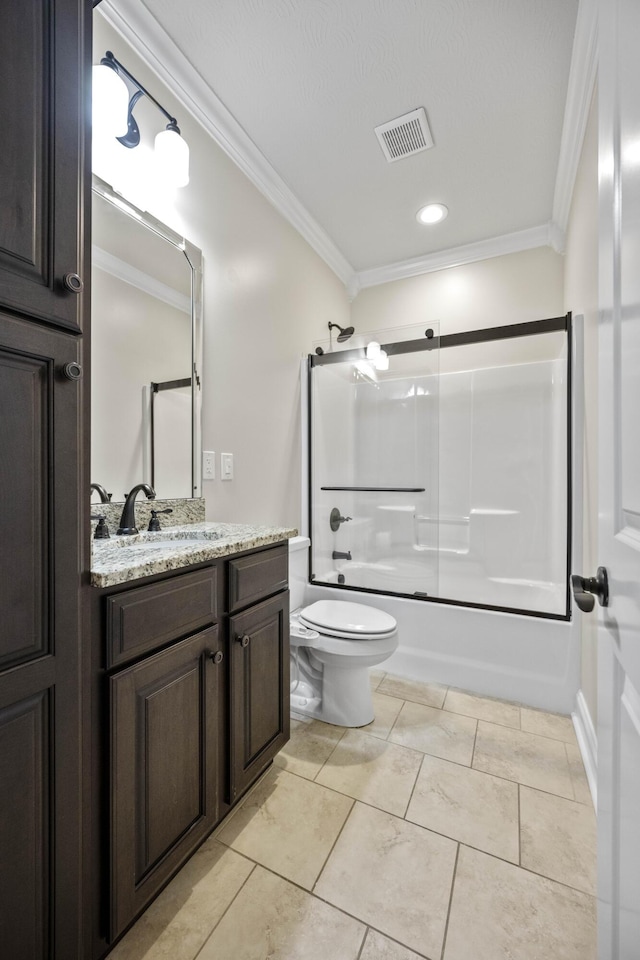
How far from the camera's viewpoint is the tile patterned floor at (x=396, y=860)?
3.22 ft

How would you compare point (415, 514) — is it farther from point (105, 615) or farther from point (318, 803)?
point (105, 615)

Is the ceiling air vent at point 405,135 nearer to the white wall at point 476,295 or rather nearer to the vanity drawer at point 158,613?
the white wall at point 476,295

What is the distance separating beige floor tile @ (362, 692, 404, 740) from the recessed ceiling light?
271 centimetres

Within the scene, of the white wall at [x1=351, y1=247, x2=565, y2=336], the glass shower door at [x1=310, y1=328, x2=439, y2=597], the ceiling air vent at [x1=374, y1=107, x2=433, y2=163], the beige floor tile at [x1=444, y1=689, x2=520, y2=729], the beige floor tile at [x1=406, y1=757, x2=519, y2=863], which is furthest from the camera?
the white wall at [x1=351, y1=247, x2=565, y2=336]

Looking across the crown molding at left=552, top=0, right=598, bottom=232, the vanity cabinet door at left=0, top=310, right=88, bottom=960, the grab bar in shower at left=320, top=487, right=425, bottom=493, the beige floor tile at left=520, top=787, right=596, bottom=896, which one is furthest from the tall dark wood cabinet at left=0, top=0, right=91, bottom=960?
the grab bar in shower at left=320, top=487, right=425, bottom=493

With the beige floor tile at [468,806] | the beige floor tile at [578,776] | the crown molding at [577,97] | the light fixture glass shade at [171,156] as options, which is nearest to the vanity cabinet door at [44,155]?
the light fixture glass shade at [171,156]

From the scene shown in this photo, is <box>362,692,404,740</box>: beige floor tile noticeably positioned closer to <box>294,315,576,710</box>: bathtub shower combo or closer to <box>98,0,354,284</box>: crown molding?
<box>294,315,576,710</box>: bathtub shower combo

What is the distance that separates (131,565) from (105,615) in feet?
0.36

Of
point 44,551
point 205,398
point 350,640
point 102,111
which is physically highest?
point 102,111

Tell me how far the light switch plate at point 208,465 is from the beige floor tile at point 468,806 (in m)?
1.43

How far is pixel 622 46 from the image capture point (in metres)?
0.63

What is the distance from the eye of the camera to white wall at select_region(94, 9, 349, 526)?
1702mm

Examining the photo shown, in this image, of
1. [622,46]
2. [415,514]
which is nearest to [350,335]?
[415,514]

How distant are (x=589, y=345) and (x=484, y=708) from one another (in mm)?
1758
